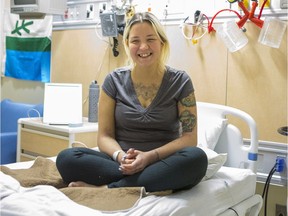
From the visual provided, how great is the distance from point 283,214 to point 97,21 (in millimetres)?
1934

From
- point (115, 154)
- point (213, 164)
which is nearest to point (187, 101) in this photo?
point (213, 164)

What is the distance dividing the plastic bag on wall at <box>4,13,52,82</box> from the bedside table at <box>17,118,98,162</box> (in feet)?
2.60

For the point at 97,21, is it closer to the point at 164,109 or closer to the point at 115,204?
the point at 164,109

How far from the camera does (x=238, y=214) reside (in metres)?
1.65

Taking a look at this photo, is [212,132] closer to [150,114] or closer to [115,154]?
[150,114]

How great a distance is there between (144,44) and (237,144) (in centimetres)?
75

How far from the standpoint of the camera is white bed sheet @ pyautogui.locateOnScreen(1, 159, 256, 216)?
1.27m

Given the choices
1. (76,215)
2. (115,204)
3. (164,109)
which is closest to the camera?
(76,215)

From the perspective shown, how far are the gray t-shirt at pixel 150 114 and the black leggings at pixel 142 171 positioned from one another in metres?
0.19

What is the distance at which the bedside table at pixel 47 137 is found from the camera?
2.58 meters

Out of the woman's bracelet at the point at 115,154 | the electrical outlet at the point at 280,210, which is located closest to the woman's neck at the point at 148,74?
the woman's bracelet at the point at 115,154

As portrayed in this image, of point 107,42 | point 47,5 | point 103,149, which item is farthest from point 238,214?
point 47,5

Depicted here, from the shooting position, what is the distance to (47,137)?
106 inches

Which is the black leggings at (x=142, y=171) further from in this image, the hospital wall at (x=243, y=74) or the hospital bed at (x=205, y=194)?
the hospital wall at (x=243, y=74)
